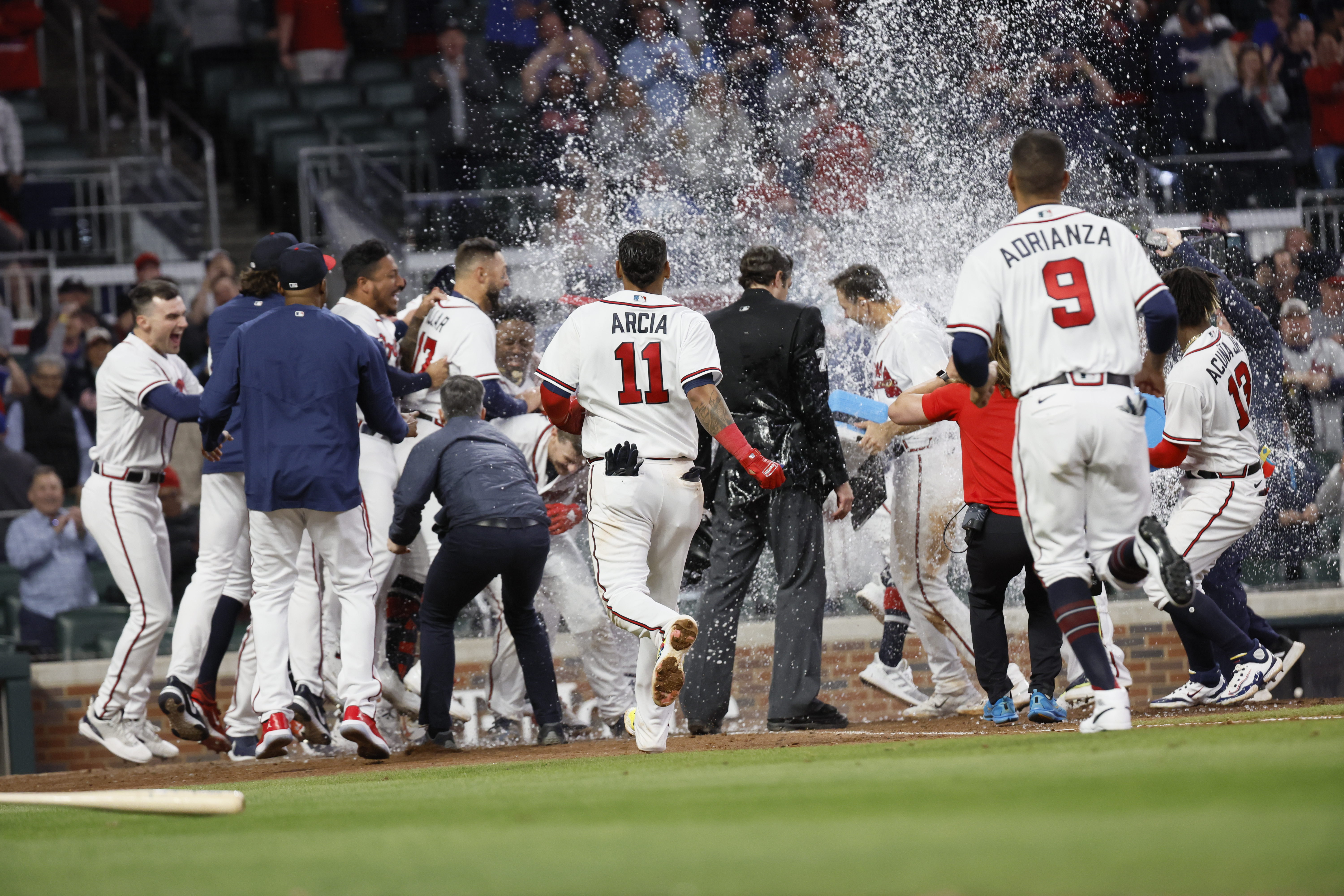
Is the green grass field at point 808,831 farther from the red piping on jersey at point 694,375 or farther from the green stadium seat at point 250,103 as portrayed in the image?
the green stadium seat at point 250,103

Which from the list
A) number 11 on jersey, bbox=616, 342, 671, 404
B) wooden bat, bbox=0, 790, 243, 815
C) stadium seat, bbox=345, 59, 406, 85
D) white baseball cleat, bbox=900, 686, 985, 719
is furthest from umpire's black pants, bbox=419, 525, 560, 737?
stadium seat, bbox=345, 59, 406, 85

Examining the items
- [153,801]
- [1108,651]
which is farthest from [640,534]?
[153,801]

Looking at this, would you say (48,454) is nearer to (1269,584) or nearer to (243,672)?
(243,672)

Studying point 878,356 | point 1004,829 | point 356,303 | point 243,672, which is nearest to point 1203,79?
point 878,356

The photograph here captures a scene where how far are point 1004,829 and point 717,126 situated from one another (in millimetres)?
9900

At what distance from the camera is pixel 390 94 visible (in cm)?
1570

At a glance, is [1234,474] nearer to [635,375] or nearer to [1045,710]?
[1045,710]

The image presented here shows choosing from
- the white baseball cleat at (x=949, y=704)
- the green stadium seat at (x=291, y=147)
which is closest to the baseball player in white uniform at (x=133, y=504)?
the white baseball cleat at (x=949, y=704)

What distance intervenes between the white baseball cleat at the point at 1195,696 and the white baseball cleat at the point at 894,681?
149 centimetres

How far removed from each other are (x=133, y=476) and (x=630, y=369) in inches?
120

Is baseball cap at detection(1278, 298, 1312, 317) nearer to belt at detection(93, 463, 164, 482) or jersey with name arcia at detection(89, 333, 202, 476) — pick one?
jersey with name arcia at detection(89, 333, 202, 476)

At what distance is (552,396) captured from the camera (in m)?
6.37

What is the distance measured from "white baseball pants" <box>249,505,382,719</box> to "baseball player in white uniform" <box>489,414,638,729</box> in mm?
1144

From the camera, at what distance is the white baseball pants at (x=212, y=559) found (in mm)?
7531
